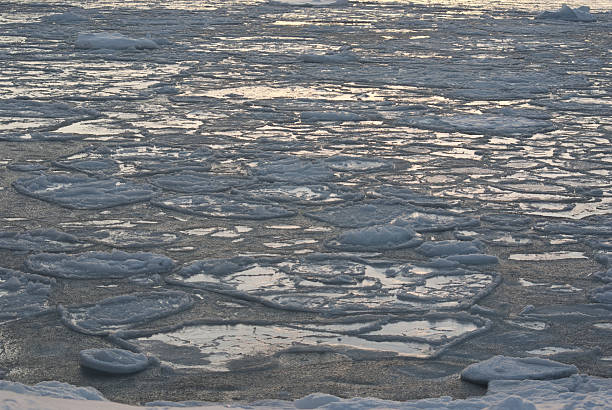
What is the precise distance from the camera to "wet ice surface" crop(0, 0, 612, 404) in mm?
3848

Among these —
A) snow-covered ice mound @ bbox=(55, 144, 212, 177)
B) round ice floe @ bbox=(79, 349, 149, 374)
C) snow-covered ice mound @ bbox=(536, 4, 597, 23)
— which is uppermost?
round ice floe @ bbox=(79, 349, 149, 374)

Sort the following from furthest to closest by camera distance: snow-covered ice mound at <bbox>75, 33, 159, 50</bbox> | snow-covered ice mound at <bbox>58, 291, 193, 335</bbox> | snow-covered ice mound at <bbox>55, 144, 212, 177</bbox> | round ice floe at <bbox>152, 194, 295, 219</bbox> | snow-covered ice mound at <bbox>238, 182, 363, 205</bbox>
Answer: snow-covered ice mound at <bbox>75, 33, 159, 50</bbox> < snow-covered ice mound at <bbox>55, 144, 212, 177</bbox> < snow-covered ice mound at <bbox>238, 182, 363, 205</bbox> < round ice floe at <bbox>152, 194, 295, 219</bbox> < snow-covered ice mound at <bbox>58, 291, 193, 335</bbox>

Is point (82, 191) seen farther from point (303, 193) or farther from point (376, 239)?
point (376, 239)

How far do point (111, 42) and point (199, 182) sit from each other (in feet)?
24.8

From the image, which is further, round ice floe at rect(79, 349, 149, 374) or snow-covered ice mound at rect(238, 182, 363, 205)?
snow-covered ice mound at rect(238, 182, 363, 205)

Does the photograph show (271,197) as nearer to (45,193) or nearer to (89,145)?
(45,193)

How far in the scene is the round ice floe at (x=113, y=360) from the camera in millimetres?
3238

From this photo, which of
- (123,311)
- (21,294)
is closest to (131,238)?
(21,294)

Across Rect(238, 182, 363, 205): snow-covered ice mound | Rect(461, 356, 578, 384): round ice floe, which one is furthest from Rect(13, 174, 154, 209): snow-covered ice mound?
Rect(461, 356, 578, 384): round ice floe

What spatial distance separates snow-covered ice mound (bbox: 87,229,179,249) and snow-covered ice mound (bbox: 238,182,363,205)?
2.82ft

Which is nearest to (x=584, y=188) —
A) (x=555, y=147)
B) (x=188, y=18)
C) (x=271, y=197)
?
(x=555, y=147)

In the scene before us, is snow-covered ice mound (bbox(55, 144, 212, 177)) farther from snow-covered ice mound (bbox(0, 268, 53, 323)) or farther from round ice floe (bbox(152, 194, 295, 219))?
snow-covered ice mound (bbox(0, 268, 53, 323))

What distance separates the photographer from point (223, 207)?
17.4ft

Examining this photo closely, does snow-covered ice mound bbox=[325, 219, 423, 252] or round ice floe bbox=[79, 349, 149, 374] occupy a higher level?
round ice floe bbox=[79, 349, 149, 374]
